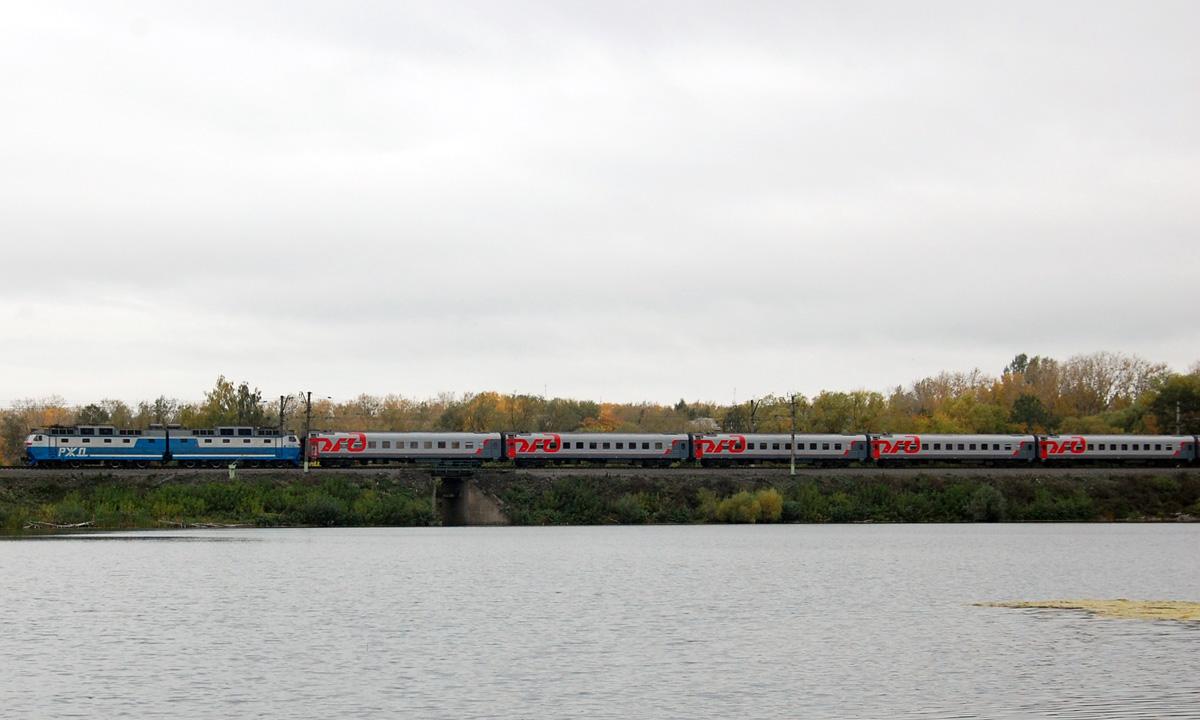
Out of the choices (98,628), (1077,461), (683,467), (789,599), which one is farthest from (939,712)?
(1077,461)

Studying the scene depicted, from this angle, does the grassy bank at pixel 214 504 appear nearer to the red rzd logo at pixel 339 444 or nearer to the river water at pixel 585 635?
the red rzd logo at pixel 339 444

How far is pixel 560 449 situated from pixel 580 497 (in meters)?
7.72

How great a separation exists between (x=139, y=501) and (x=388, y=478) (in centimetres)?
1725

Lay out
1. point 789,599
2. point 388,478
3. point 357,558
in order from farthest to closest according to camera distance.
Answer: point 388,478 → point 357,558 → point 789,599

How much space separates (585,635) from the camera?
40531mm

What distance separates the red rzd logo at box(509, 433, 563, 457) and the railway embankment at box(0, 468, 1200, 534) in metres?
3.51

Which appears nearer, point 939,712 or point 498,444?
point 939,712

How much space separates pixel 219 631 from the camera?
4125cm

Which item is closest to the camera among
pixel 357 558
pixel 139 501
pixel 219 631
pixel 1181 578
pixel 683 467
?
pixel 219 631

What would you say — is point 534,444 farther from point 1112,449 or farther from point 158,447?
point 1112,449

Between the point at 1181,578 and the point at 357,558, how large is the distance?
3681 cm

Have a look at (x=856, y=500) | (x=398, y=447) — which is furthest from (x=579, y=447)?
(x=856, y=500)

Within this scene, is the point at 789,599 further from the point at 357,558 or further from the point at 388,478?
the point at 388,478

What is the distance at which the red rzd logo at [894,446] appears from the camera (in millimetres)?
112375
